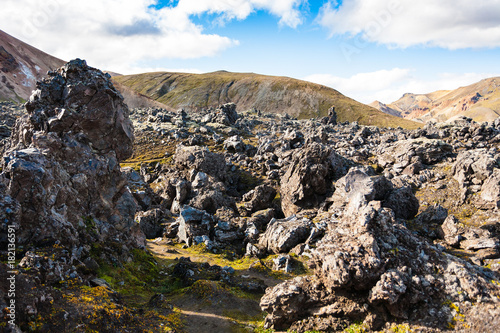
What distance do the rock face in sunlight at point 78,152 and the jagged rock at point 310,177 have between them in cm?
2244

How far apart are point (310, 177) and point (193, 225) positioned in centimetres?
1818

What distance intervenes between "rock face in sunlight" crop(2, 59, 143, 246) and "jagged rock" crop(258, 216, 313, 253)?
48.2ft

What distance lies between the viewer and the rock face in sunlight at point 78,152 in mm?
20125

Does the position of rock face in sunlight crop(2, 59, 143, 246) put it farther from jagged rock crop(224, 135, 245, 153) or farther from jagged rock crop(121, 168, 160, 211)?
jagged rock crop(224, 135, 245, 153)

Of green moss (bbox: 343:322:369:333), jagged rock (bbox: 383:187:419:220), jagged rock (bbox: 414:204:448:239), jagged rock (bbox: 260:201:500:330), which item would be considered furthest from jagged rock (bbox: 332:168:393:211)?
green moss (bbox: 343:322:369:333)

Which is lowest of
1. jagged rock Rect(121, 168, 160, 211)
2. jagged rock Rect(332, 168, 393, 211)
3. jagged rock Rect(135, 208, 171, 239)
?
jagged rock Rect(135, 208, 171, 239)

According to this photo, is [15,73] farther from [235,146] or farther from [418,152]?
[418,152]

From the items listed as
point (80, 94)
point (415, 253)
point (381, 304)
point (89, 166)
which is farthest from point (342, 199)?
point (80, 94)

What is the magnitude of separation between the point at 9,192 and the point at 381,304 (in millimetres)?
22335

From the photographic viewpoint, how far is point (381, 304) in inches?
572

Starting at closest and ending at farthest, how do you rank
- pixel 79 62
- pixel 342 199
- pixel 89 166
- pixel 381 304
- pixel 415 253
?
pixel 381 304
pixel 415 253
pixel 89 166
pixel 79 62
pixel 342 199

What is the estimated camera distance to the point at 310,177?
137ft

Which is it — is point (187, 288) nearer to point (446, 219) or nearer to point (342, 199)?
point (342, 199)

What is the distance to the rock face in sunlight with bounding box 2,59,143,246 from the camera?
20125 millimetres
